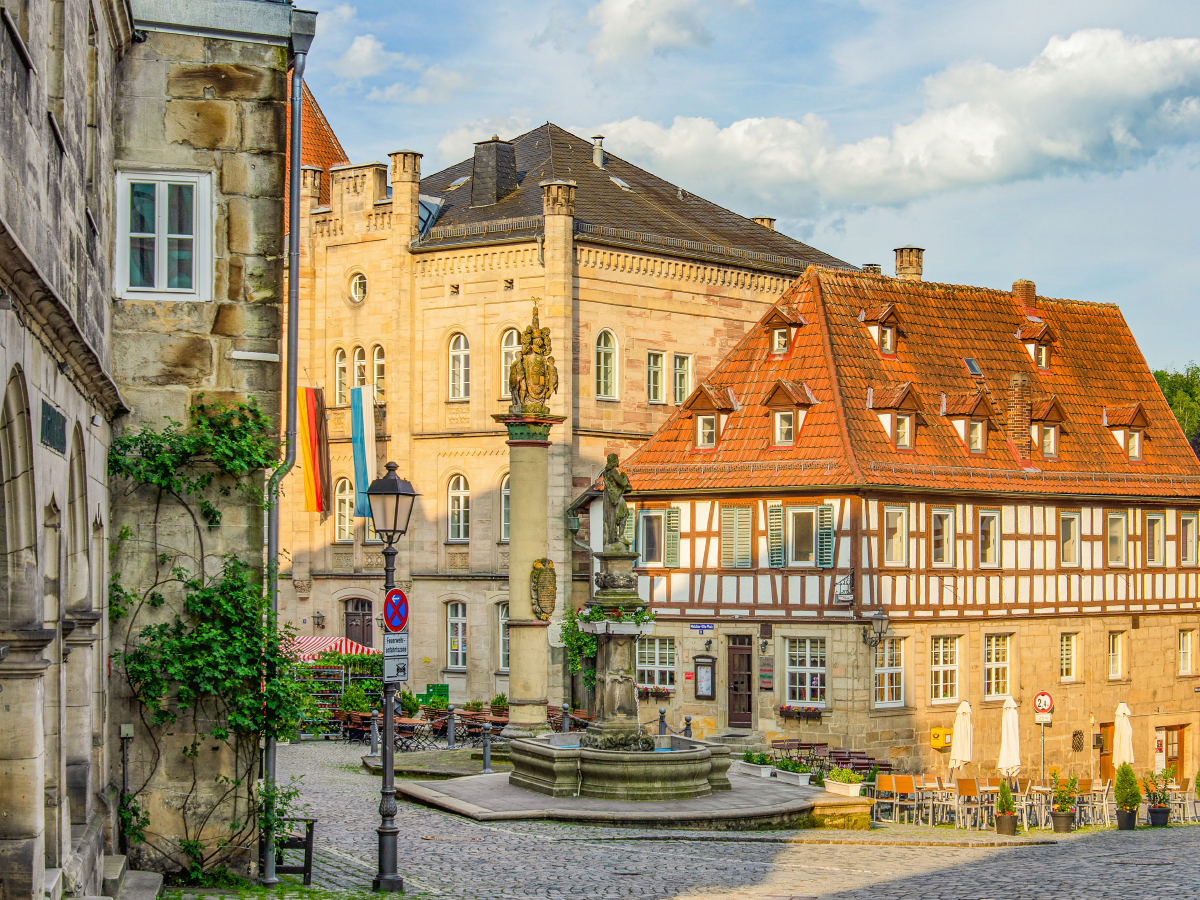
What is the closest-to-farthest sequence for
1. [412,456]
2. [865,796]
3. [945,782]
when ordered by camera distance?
[865,796] < [945,782] < [412,456]

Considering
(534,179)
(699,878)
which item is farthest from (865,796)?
(534,179)

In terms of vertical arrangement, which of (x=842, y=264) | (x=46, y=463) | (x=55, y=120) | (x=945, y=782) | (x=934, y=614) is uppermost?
(x=842, y=264)

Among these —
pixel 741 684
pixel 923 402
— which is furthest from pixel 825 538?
pixel 923 402

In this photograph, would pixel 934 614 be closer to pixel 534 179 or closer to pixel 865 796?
pixel 865 796

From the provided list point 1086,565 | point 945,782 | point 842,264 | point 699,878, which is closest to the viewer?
point 699,878

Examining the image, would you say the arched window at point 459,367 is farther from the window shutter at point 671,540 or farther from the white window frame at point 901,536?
the white window frame at point 901,536

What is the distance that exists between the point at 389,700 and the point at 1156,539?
29323 millimetres

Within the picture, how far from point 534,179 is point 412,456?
8158mm

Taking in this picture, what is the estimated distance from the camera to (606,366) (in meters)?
41.4

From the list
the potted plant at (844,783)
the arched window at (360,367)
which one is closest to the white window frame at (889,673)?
the potted plant at (844,783)

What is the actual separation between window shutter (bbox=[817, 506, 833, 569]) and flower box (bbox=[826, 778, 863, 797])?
355 inches

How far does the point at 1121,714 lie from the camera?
35.0 m

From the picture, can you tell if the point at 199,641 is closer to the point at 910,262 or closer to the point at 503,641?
the point at 503,641

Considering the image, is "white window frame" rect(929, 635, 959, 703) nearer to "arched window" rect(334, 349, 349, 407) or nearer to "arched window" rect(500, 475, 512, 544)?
"arched window" rect(500, 475, 512, 544)
